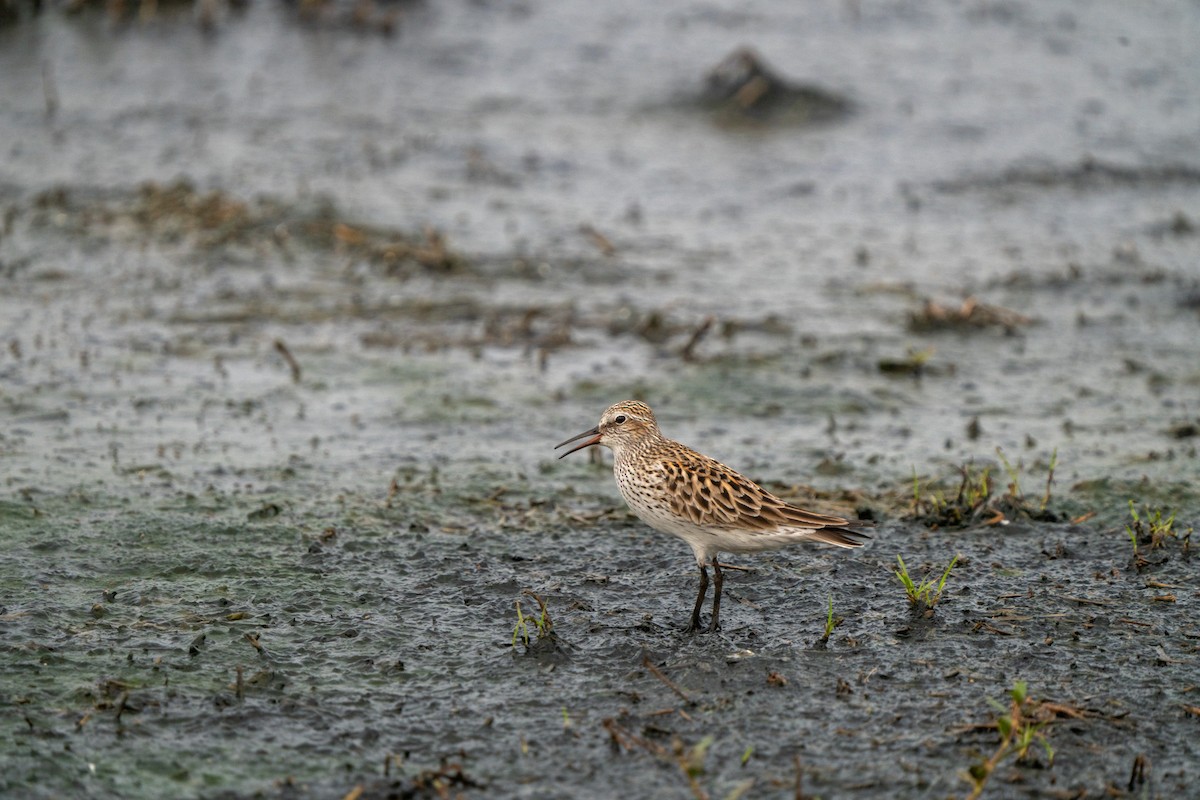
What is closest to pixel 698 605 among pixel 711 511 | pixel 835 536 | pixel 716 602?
pixel 716 602

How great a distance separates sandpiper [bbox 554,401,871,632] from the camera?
655 cm

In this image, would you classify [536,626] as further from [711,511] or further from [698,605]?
[711,511]

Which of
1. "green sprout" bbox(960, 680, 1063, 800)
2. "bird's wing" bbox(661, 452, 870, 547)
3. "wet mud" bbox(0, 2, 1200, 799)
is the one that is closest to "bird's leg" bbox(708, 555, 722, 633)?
"wet mud" bbox(0, 2, 1200, 799)

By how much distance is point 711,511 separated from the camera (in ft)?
21.6

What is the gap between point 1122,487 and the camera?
8.56 m

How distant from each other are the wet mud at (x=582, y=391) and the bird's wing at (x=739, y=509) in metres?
0.53

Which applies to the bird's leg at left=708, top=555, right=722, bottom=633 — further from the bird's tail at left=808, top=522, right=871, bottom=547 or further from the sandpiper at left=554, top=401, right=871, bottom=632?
the bird's tail at left=808, top=522, right=871, bottom=547

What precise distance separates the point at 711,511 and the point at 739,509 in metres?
0.13

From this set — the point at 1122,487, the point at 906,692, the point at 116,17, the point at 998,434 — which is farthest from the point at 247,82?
the point at 906,692

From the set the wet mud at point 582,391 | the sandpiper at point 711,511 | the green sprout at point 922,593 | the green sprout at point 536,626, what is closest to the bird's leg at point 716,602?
the sandpiper at point 711,511

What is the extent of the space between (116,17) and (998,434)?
1392 cm

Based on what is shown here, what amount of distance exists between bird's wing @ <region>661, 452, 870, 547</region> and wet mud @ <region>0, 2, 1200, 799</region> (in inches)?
20.8

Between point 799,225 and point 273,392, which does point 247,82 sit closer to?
point 799,225

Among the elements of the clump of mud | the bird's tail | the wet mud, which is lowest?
the wet mud
